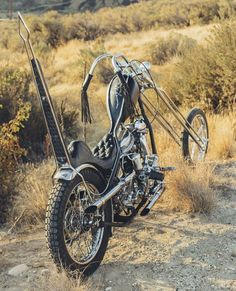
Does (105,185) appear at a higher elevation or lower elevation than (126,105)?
lower

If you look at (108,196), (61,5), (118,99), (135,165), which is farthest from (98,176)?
(61,5)

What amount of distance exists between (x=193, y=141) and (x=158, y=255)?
222 centimetres

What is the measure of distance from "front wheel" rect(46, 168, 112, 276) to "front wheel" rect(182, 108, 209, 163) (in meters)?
2.05

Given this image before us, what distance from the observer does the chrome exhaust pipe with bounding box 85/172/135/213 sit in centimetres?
356

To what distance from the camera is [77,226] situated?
142 inches

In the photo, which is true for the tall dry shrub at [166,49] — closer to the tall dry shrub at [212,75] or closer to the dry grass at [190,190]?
the tall dry shrub at [212,75]

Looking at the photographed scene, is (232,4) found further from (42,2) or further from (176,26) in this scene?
(42,2)

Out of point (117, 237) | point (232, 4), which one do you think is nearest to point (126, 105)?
point (117, 237)

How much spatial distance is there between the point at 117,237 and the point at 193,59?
5.29 meters

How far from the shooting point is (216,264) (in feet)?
12.7

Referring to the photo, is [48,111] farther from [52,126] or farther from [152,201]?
[152,201]

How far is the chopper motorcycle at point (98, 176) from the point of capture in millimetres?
3354

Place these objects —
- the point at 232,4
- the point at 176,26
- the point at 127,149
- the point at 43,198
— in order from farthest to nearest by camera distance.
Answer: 1. the point at 176,26
2. the point at 232,4
3. the point at 43,198
4. the point at 127,149

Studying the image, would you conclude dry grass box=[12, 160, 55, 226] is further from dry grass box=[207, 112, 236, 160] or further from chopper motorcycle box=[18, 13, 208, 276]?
dry grass box=[207, 112, 236, 160]
